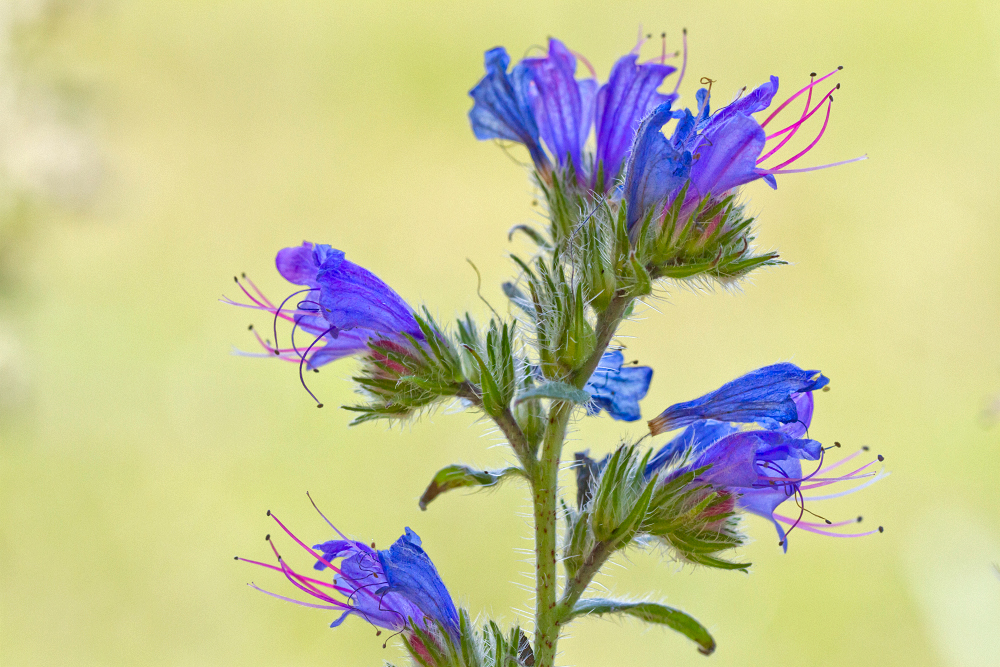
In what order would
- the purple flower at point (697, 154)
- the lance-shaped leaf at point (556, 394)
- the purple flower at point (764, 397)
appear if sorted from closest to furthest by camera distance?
the lance-shaped leaf at point (556, 394) → the purple flower at point (697, 154) → the purple flower at point (764, 397)

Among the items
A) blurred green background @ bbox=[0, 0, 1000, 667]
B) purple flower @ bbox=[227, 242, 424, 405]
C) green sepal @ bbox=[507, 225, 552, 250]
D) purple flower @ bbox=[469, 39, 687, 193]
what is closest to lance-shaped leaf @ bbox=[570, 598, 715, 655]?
purple flower @ bbox=[227, 242, 424, 405]

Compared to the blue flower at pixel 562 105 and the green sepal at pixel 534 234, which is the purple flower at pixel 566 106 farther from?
the green sepal at pixel 534 234

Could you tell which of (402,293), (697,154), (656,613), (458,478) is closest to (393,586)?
(458,478)

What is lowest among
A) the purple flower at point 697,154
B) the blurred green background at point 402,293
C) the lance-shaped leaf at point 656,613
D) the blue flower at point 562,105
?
the lance-shaped leaf at point 656,613

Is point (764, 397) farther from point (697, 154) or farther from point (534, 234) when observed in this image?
point (534, 234)

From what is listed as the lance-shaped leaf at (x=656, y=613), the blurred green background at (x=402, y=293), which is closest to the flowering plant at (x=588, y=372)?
the lance-shaped leaf at (x=656, y=613)

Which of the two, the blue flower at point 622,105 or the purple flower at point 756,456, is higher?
the blue flower at point 622,105
